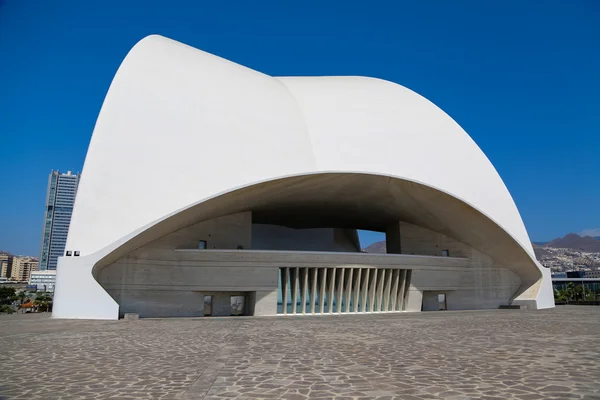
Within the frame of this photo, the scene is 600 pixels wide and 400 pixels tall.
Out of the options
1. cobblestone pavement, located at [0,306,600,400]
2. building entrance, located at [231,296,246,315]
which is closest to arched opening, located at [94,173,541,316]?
building entrance, located at [231,296,246,315]

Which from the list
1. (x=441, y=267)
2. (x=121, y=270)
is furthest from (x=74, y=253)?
(x=441, y=267)

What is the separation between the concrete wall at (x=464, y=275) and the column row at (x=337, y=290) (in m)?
3.56

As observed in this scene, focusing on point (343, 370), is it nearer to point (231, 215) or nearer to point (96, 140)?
point (96, 140)

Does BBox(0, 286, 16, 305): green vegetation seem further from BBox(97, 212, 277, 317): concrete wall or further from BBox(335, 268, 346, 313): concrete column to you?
BBox(335, 268, 346, 313): concrete column

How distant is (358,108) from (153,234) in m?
14.2

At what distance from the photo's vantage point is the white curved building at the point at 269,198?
19422mm

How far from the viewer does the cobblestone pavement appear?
5375 mm

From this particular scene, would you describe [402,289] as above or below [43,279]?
above

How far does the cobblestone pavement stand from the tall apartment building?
155 meters

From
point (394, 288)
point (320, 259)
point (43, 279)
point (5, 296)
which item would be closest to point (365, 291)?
point (394, 288)

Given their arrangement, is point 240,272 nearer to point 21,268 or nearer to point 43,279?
point 43,279

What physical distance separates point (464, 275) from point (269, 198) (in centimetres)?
1459

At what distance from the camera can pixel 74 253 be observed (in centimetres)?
1781

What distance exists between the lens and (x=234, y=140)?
21.9 metres
